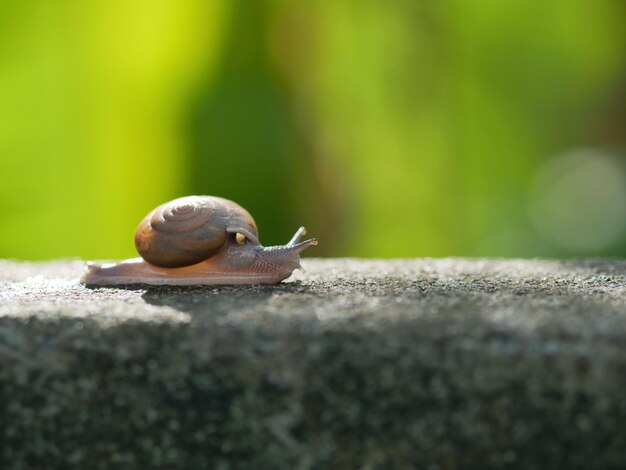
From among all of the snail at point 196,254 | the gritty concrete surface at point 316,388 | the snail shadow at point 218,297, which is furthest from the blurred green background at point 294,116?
the gritty concrete surface at point 316,388

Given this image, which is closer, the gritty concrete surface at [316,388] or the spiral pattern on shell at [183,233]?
the gritty concrete surface at [316,388]

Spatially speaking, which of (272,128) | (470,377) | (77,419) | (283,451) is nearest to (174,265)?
(77,419)

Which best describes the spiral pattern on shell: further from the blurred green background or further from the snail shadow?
the blurred green background

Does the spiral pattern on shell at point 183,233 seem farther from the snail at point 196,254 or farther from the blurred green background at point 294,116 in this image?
the blurred green background at point 294,116

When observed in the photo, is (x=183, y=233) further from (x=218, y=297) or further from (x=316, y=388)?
(x=316, y=388)

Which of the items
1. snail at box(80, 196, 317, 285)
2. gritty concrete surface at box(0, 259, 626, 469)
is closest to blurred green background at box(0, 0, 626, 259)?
snail at box(80, 196, 317, 285)

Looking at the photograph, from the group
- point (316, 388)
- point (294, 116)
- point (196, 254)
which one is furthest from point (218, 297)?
point (294, 116)
